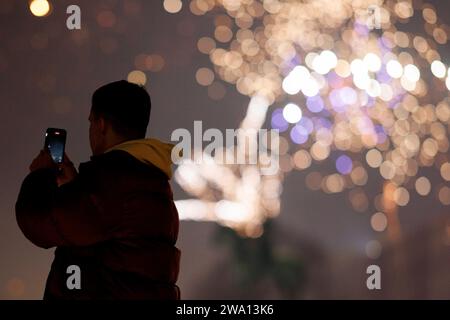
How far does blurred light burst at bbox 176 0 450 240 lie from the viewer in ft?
10.7

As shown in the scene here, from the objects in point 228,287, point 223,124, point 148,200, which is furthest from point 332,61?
point 148,200

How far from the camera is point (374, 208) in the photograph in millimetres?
3516

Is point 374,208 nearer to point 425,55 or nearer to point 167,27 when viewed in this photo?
point 425,55

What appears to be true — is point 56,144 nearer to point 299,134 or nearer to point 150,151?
point 150,151

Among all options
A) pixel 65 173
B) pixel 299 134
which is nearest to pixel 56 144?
pixel 65 173

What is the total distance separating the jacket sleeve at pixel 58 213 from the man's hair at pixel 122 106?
0.39ft

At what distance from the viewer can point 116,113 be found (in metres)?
1.05

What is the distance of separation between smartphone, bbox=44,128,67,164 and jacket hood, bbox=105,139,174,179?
0.28 feet

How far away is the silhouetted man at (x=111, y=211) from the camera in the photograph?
0.96 m

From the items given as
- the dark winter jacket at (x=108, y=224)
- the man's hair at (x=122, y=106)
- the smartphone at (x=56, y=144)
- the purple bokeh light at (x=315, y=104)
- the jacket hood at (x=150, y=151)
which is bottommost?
the dark winter jacket at (x=108, y=224)

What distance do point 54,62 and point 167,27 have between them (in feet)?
1.70

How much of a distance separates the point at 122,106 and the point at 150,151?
0.07 m

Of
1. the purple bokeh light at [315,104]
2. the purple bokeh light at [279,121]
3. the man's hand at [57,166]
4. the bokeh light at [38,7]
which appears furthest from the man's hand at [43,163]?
the purple bokeh light at [315,104]

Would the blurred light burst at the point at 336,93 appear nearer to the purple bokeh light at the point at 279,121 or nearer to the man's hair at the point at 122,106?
Result: the purple bokeh light at the point at 279,121
